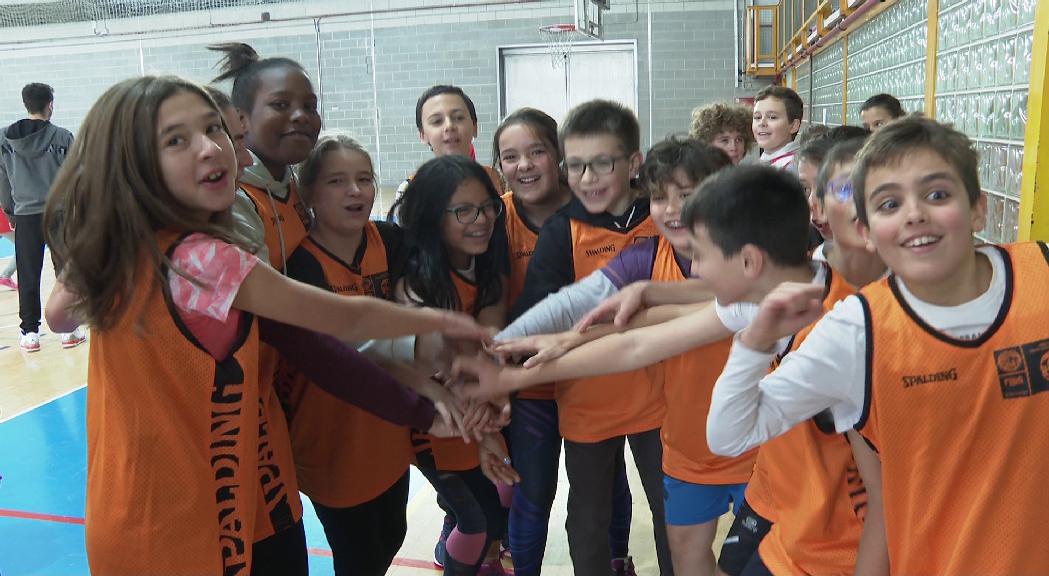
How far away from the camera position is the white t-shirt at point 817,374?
3.66 ft

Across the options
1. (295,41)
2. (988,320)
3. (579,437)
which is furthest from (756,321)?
(295,41)

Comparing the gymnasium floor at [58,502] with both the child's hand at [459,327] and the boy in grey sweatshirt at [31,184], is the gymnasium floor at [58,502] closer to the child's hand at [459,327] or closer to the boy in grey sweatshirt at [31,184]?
the boy in grey sweatshirt at [31,184]

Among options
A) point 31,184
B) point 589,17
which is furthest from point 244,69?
point 589,17

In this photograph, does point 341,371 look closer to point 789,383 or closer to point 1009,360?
point 789,383

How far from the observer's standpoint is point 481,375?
1819 millimetres

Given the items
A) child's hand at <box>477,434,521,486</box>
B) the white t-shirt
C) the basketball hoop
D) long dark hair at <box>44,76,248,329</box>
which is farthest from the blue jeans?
the basketball hoop

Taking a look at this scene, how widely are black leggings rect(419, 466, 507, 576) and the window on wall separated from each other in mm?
9857

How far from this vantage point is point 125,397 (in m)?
1.24

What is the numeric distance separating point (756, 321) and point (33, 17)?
52.0 ft

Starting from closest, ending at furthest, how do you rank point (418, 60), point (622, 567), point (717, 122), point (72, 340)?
point (622, 567) < point (717, 122) < point (72, 340) < point (418, 60)

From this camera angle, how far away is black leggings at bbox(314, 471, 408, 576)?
1850mm

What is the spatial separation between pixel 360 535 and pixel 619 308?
2.83 ft

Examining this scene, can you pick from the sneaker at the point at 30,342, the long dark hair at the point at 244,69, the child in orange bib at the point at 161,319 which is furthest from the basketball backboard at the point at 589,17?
the child in orange bib at the point at 161,319

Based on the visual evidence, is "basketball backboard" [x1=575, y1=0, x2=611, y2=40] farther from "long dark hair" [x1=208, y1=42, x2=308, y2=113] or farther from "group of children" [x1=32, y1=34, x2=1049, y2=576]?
"long dark hair" [x1=208, y1=42, x2=308, y2=113]
